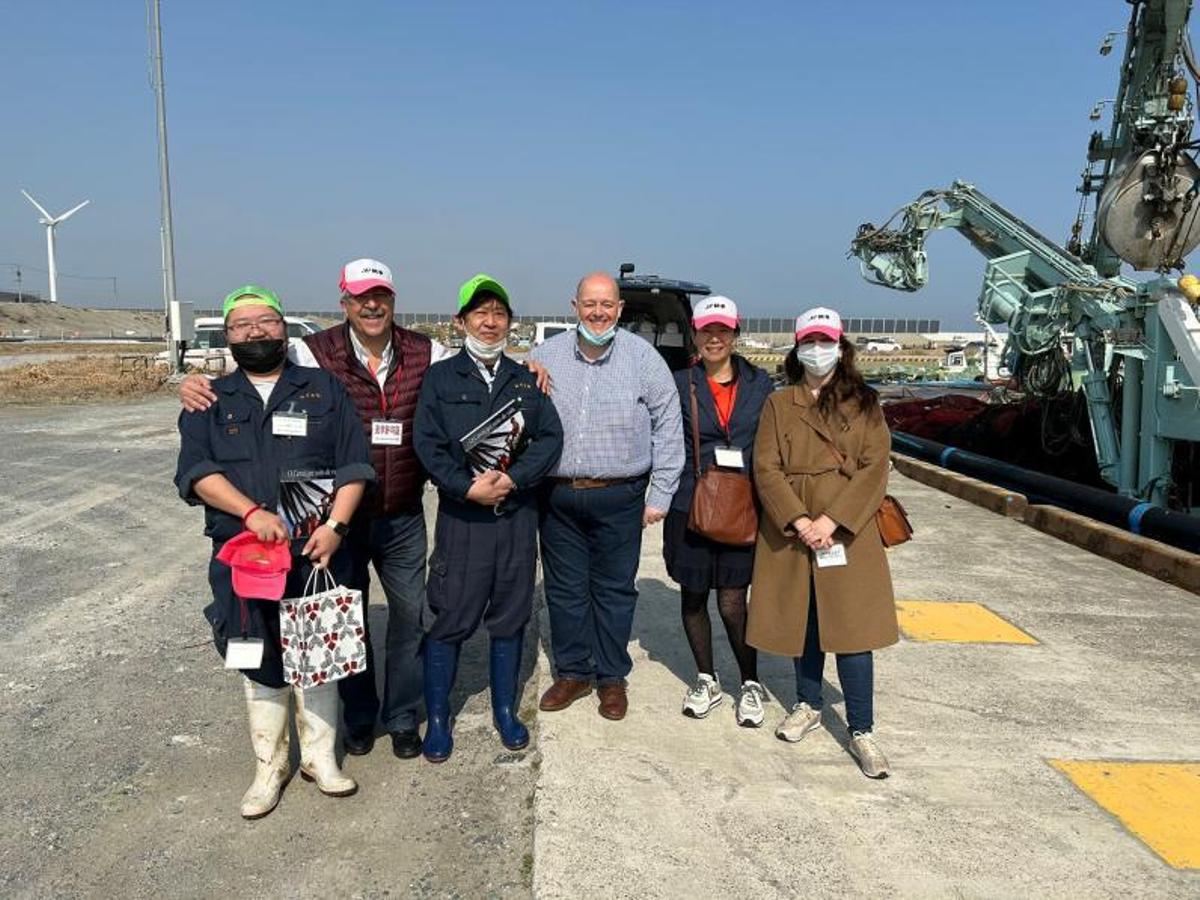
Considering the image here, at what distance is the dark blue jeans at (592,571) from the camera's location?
3814mm

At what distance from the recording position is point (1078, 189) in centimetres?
1373

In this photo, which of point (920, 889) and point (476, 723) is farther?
point (476, 723)

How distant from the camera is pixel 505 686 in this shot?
374 cm

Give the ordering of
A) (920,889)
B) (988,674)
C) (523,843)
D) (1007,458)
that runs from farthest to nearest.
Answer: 1. (1007,458)
2. (988,674)
3. (523,843)
4. (920,889)

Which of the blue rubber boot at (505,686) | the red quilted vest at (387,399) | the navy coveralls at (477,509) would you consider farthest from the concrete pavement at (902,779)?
the red quilted vest at (387,399)

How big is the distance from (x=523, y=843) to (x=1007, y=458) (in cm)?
1074

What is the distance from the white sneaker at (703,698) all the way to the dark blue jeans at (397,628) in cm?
124

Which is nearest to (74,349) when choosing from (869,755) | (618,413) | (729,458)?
(618,413)

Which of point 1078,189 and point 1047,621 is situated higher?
point 1078,189

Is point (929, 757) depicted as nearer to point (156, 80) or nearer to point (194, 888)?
point (194, 888)

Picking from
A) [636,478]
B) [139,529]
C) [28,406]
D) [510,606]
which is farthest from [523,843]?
[28,406]

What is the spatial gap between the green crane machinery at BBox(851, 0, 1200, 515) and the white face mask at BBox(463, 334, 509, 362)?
658 centimetres

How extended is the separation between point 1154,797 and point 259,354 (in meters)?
3.79

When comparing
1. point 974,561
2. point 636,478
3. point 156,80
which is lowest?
point 974,561
